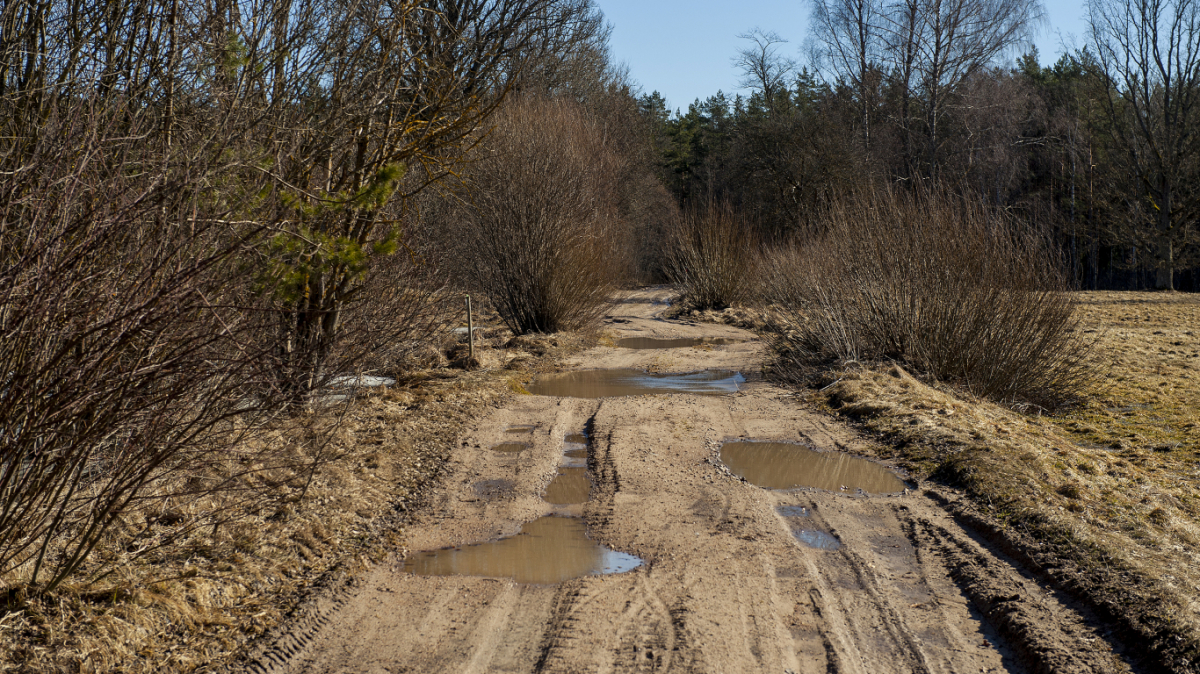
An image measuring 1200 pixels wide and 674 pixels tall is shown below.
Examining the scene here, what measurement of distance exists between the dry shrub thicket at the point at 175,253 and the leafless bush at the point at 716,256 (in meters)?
15.6

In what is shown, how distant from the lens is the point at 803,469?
24.8 ft

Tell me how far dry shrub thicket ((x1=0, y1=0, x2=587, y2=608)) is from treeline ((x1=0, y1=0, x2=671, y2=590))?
23 mm

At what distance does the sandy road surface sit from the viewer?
4004 millimetres

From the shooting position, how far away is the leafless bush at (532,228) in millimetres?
16547

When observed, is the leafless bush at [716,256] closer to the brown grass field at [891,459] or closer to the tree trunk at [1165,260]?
the brown grass field at [891,459]

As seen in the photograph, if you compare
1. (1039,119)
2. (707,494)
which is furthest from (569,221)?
(1039,119)

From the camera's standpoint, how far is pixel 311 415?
8383 millimetres

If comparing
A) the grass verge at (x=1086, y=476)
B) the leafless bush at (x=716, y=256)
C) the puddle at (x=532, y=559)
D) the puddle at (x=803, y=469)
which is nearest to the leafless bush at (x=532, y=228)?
the leafless bush at (x=716, y=256)

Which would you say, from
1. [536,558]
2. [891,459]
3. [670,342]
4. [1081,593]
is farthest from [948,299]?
[670,342]

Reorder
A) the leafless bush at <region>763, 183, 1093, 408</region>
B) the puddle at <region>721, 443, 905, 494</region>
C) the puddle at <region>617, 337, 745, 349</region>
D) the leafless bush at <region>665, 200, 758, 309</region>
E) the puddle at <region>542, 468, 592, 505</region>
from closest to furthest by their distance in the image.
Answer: the puddle at <region>542, 468, 592, 505</region> < the puddle at <region>721, 443, 905, 494</region> < the leafless bush at <region>763, 183, 1093, 408</region> < the puddle at <region>617, 337, 745, 349</region> < the leafless bush at <region>665, 200, 758, 309</region>

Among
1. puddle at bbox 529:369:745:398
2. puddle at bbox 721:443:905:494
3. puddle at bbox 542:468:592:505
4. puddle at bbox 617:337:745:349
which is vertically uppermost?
puddle at bbox 617:337:745:349

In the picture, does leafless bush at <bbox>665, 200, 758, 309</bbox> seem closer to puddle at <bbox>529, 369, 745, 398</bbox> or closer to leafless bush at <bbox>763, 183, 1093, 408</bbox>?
puddle at <bbox>529, 369, 745, 398</bbox>

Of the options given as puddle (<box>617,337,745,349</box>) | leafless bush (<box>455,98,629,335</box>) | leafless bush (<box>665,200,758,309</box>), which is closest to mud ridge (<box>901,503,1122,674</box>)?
leafless bush (<box>455,98,629,335</box>)

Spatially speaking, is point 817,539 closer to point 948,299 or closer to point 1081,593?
point 1081,593
